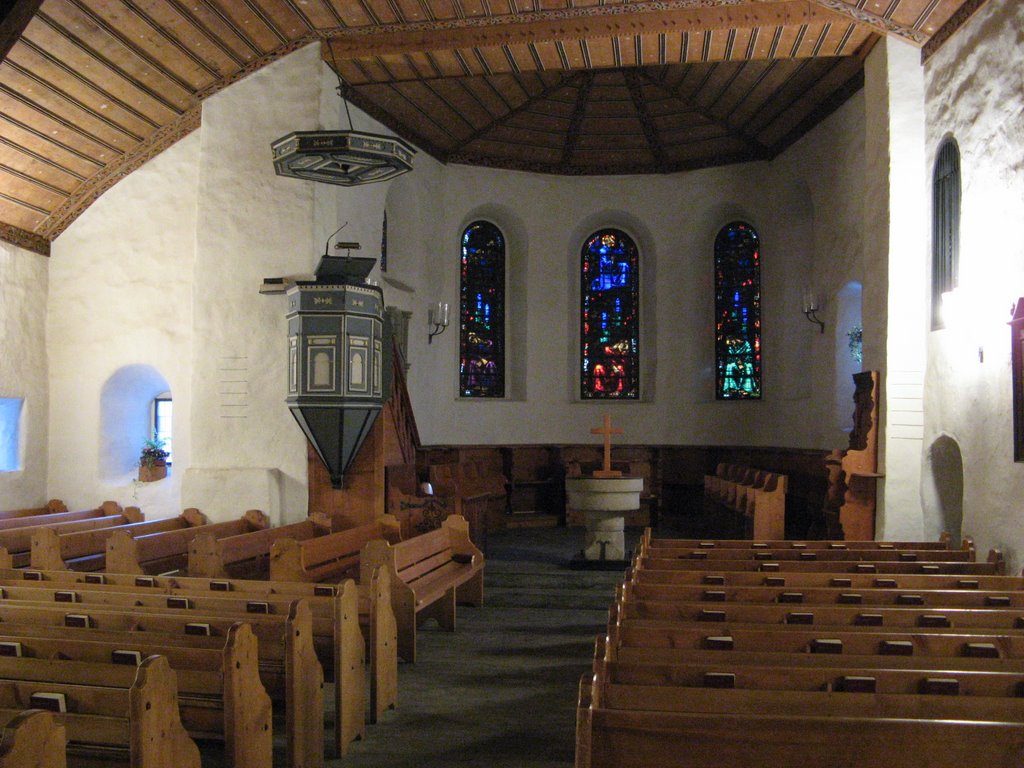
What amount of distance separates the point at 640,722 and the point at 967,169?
6.09 m

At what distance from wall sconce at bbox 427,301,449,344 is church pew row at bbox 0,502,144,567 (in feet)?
17.1

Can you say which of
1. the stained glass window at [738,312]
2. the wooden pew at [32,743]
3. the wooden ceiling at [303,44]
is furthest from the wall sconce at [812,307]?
the wooden pew at [32,743]

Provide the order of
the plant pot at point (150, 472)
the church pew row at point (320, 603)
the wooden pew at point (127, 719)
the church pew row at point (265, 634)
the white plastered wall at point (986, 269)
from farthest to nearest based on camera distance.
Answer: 1. the plant pot at point (150, 472)
2. the white plastered wall at point (986, 269)
3. the church pew row at point (320, 603)
4. the church pew row at point (265, 634)
5. the wooden pew at point (127, 719)

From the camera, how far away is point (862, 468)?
7.88 metres

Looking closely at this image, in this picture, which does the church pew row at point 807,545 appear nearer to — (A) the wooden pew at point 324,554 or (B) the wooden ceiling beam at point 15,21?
(A) the wooden pew at point 324,554

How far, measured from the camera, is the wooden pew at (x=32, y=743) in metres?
2.26

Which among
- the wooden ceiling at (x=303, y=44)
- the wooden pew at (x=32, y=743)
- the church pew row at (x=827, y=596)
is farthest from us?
the wooden ceiling at (x=303, y=44)

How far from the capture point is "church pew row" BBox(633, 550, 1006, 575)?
5.72 m

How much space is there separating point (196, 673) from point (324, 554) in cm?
319

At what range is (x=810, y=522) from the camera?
10.5 m

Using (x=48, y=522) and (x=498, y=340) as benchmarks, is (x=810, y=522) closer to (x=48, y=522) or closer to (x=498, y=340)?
(x=498, y=340)

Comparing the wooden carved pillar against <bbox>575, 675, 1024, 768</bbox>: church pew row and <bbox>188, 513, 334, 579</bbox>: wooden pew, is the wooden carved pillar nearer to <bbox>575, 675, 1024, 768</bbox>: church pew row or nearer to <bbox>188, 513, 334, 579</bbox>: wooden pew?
<bbox>188, 513, 334, 579</bbox>: wooden pew

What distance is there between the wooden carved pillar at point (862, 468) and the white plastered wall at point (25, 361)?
25.9 ft

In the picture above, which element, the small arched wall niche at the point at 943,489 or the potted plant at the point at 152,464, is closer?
the small arched wall niche at the point at 943,489
